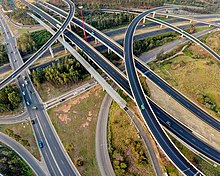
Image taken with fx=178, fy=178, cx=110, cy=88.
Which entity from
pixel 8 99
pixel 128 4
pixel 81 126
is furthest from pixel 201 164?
pixel 128 4

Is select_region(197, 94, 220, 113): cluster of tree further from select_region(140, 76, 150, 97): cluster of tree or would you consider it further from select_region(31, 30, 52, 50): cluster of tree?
select_region(31, 30, 52, 50): cluster of tree

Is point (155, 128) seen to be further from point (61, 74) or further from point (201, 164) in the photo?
point (61, 74)

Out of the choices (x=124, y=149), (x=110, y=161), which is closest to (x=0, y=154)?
(x=110, y=161)

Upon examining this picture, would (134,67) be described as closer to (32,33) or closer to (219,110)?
(219,110)

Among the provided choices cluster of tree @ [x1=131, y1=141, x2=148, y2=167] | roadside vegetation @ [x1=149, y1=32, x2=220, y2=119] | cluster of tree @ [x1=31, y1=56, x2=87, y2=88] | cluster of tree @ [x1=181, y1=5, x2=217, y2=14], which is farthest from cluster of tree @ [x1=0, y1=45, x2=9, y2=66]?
cluster of tree @ [x1=181, y1=5, x2=217, y2=14]

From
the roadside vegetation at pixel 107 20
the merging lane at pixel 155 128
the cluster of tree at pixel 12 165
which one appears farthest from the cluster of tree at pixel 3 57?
the merging lane at pixel 155 128

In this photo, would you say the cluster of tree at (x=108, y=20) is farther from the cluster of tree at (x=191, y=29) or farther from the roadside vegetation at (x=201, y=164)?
the roadside vegetation at (x=201, y=164)
